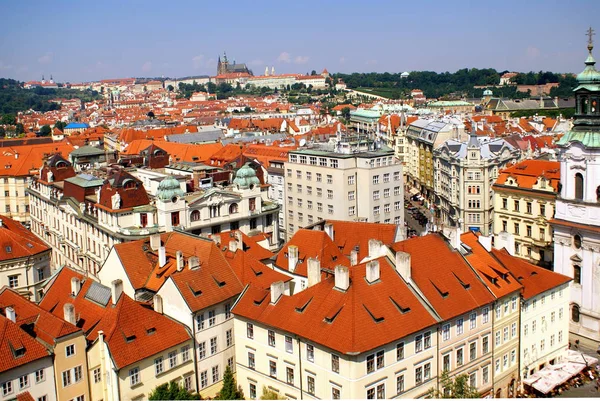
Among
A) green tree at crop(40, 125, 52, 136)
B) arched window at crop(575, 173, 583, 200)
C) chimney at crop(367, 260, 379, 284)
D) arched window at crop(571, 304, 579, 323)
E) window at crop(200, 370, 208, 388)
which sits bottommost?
arched window at crop(571, 304, 579, 323)

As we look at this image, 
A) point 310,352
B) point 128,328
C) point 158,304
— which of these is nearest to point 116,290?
point 158,304

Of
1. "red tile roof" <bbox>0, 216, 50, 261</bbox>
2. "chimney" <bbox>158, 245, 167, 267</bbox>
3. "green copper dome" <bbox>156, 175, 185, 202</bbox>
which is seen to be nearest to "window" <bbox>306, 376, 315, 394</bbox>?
"chimney" <bbox>158, 245, 167, 267</bbox>

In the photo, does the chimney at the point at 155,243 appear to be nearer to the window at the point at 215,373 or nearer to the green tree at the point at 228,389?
the window at the point at 215,373

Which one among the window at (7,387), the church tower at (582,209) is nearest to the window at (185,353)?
the window at (7,387)

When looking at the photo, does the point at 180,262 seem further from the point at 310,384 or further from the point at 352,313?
the point at 352,313

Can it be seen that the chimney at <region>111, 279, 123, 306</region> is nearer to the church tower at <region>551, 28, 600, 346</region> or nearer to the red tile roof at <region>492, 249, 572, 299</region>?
the red tile roof at <region>492, 249, 572, 299</region>

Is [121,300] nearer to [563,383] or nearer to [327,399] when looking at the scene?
[327,399]
